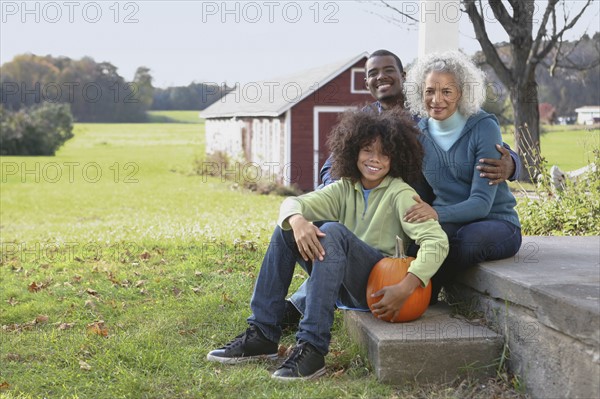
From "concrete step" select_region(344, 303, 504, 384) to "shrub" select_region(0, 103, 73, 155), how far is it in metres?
45.2

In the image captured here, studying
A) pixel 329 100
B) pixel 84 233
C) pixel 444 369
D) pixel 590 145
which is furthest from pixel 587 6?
pixel 444 369

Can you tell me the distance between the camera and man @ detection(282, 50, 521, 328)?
149 inches

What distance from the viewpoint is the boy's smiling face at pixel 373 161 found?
379 centimetres

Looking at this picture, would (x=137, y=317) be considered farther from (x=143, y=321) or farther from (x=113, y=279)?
(x=113, y=279)

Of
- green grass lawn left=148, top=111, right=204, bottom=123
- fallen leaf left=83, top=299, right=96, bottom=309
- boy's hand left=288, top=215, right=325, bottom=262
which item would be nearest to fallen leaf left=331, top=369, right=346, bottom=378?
boy's hand left=288, top=215, right=325, bottom=262

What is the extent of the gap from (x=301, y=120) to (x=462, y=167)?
1852 cm

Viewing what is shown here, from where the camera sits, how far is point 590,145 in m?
7.46

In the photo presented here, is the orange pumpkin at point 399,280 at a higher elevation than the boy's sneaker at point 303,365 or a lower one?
higher

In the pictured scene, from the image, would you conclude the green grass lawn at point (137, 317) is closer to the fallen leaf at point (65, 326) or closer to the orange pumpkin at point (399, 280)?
the fallen leaf at point (65, 326)

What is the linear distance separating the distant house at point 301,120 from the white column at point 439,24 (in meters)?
13.2

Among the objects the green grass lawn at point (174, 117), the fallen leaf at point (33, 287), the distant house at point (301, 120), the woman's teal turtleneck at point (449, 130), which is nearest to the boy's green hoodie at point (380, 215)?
the woman's teal turtleneck at point (449, 130)

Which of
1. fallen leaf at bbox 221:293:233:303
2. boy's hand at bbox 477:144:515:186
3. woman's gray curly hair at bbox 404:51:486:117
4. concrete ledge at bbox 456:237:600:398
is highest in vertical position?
woman's gray curly hair at bbox 404:51:486:117

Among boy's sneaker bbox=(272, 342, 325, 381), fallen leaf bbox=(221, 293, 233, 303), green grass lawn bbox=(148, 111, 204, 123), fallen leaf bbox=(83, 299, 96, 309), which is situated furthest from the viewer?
green grass lawn bbox=(148, 111, 204, 123)

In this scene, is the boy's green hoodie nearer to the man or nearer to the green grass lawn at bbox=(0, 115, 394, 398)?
the man
